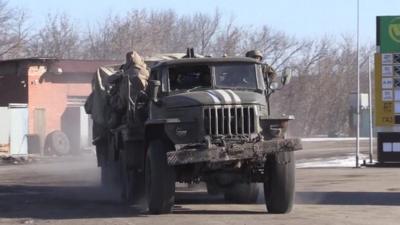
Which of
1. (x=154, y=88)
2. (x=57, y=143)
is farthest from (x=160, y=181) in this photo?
(x=57, y=143)

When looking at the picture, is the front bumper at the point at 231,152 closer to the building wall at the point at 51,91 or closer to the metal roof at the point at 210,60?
the metal roof at the point at 210,60

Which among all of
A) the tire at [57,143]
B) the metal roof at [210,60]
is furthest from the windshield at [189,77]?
the tire at [57,143]

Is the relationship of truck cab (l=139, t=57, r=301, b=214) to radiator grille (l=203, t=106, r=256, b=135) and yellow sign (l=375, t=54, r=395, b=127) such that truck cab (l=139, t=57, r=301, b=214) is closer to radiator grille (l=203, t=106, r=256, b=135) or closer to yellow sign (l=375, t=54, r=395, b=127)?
radiator grille (l=203, t=106, r=256, b=135)

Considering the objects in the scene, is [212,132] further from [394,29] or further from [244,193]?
[394,29]

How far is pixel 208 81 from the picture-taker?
1525 cm

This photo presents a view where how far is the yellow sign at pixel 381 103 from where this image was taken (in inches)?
1174

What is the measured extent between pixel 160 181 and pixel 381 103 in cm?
1764

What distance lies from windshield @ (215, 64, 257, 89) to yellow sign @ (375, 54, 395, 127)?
15696 mm

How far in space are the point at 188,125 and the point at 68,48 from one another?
63.5 m

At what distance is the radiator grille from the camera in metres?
14.0

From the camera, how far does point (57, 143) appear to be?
42906 mm

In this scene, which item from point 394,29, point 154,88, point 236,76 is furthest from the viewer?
point 394,29

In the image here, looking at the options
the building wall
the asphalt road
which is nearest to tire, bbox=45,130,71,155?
the building wall

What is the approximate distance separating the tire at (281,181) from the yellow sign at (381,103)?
16.2 metres
